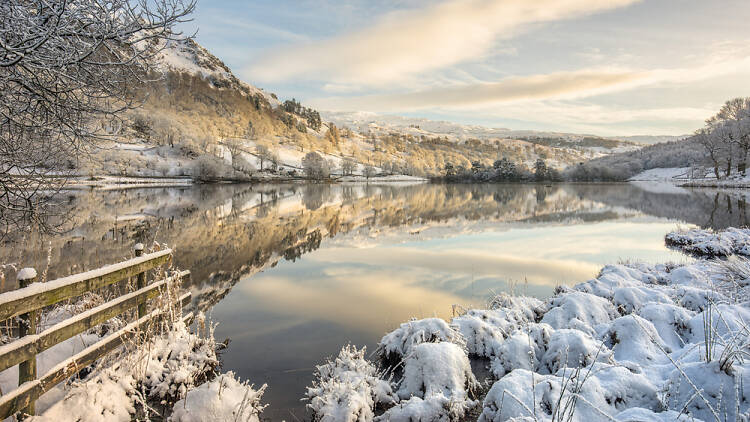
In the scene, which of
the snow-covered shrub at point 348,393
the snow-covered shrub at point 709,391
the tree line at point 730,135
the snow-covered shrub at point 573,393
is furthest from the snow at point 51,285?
the tree line at point 730,135

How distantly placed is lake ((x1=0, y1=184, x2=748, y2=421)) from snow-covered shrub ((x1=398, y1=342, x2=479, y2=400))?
140 centimetres

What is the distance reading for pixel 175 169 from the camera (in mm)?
78812

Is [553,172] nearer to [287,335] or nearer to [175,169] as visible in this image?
[175,169]

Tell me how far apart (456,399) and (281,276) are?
8.33 metres

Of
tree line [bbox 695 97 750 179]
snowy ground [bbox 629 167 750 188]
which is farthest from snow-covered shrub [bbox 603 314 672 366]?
tree line [bbox 695 97 750 179]

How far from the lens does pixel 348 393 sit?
14.6ft

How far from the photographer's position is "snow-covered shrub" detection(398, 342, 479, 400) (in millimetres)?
4777

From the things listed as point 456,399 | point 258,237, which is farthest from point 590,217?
point 456,399

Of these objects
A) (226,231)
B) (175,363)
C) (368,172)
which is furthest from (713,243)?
(368,172)


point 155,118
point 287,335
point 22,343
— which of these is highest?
point 155,118

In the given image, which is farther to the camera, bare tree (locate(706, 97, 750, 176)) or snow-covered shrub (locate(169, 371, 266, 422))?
bare tree (locate(706, 97, 750, 176))

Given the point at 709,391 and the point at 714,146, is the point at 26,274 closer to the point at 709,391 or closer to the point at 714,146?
the point at 709,391

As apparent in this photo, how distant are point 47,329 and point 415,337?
434cm

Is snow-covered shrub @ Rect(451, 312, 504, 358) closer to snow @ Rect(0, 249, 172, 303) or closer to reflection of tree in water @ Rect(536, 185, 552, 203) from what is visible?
snow @ Rect(0, 249, 172, 303)
